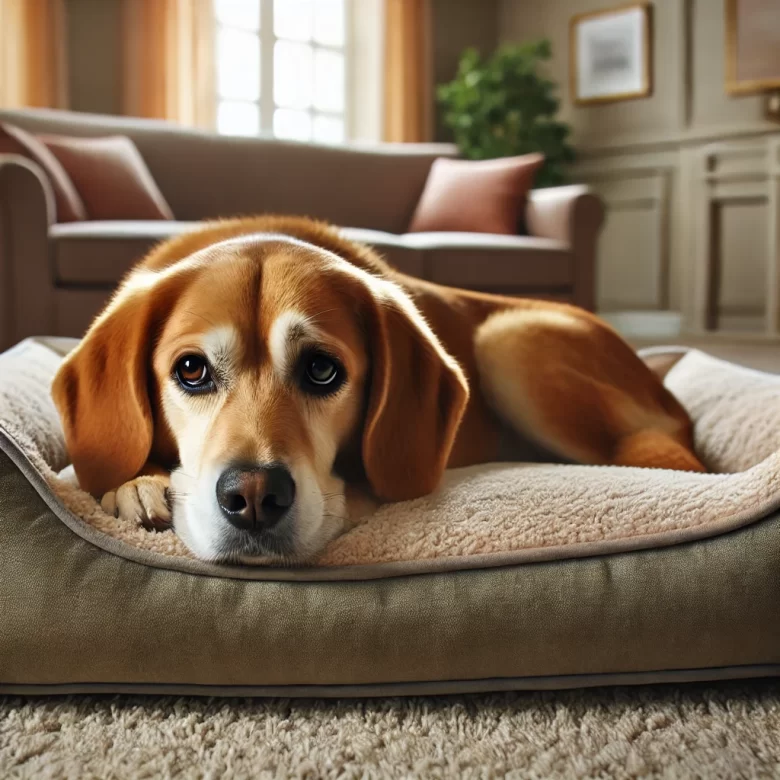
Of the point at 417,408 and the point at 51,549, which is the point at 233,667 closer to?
the point at 51,549

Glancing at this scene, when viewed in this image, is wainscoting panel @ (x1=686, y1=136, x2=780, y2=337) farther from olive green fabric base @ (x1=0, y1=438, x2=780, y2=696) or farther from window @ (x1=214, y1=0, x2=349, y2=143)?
olive green fabric base @ (x1=0, y1=438, x2=780, y2=696)

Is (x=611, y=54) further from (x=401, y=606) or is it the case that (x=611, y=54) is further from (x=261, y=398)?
(x=401, y=606)

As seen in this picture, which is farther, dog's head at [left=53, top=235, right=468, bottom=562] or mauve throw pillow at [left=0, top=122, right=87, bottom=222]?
mauve throw pillow at [left=0, top=122, right=87, bottom=222]

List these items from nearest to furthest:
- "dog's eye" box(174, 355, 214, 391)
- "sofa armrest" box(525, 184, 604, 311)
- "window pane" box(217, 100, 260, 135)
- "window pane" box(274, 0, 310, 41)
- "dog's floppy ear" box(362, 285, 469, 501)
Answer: "dog's eye" box(174, 355, 214, 391), "dog's floppy ear" box(362, 285, 469, 501), "sofa armrest" box(525, 184, 604, 311), "window pane" box(217, 100, 260, 135), "window pane" box(274, 0, 310, 41)

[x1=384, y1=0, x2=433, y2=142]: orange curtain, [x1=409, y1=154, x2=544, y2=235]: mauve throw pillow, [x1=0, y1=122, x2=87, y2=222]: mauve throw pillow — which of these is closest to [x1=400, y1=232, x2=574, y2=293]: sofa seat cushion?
[x1=409, y1=154, x2=544, y2=235]: mauve throw pillow

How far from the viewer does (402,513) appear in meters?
1.41

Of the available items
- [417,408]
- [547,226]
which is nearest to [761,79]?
[547,226]

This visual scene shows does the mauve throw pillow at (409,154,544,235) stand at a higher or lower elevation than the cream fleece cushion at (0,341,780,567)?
higher

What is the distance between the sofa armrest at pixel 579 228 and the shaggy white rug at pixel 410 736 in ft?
11.2

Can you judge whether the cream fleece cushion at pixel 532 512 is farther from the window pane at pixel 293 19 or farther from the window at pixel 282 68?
the window pane at pixel 293 19

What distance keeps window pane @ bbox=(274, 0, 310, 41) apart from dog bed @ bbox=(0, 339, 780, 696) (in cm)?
673

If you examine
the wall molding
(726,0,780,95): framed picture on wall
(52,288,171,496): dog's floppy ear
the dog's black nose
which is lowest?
the dog's black nose

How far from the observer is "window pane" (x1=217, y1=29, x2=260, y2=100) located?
6973 mm

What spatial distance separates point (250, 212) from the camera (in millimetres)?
4723
